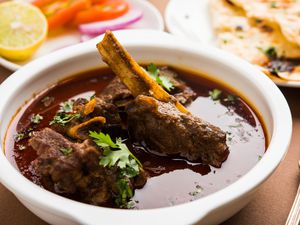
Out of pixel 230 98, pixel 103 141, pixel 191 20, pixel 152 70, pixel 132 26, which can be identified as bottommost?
pixel 132 26

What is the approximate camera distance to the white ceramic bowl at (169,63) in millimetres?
1967

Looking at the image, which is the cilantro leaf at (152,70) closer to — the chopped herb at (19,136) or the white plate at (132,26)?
the chopped herb at (19,136)

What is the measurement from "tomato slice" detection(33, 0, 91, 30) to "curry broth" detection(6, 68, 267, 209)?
136cm

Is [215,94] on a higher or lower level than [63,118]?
lower

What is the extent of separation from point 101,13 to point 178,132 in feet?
7.32

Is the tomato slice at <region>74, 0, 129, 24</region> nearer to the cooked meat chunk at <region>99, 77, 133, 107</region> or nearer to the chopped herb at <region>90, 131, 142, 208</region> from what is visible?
the cooked meat chunk at <region>99, 77, 133, 107</region>

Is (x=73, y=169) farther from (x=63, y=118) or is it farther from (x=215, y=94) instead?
(x=215, y=94)

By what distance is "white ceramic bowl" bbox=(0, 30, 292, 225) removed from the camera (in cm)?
197

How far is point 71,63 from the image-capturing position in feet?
9.62


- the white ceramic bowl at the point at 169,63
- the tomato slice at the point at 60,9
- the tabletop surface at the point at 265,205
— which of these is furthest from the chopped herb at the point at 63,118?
the tomato slice at the point at 60,9

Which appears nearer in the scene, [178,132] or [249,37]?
[178,132]

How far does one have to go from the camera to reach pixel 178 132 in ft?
7.80

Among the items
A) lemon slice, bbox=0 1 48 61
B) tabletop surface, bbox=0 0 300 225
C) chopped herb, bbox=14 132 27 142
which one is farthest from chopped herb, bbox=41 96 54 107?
lemon slice, bbox=0 1 48 61

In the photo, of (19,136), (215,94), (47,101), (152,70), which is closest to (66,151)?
(19,136)
